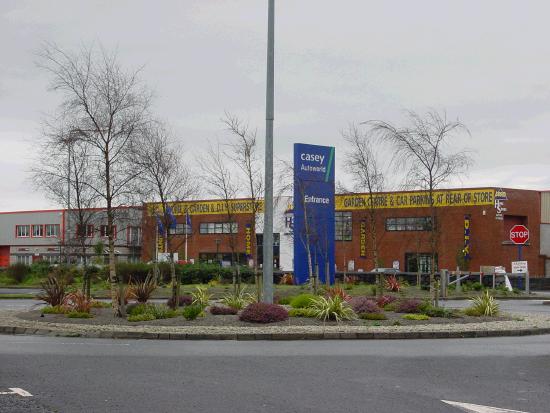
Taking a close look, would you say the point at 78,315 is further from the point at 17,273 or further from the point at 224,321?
the point at 17,273

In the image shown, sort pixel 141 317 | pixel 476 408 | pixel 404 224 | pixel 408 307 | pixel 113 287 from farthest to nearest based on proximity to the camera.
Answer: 1. pixel 404 224
2. pixel 408 307
3. pixel 113 287
4. pixel 141 317
5. pixel 476 408

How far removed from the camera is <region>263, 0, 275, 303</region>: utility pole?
19562mm

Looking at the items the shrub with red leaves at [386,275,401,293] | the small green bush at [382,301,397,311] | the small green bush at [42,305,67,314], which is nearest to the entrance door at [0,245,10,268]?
the shrub with red leaves at [386,275,401,293]

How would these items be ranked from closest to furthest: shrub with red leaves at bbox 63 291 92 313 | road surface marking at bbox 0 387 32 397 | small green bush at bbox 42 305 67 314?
road surface marking at bbox 0 387 32 397
shrub with red leaves at bbox 63 291 92 313
small green bush at bbox 42 305 67 314

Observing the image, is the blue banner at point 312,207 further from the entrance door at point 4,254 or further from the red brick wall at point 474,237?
the entrance door at point 4,254

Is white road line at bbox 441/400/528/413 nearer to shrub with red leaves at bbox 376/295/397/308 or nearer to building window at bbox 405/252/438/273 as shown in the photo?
shrub with red leaves at bbox 376/295/397/308

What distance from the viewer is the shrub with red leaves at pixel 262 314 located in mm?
18938

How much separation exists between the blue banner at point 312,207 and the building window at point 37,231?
68463mm

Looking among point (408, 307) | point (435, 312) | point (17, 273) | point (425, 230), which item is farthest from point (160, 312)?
point (425, 230)

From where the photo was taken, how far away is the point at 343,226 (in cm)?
7475

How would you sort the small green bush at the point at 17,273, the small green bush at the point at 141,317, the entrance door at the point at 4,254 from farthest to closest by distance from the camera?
1. the entrance door at the point at 4,254
2. the small green bush at the point at 17,273
3. the small green bush at the point at 141,317

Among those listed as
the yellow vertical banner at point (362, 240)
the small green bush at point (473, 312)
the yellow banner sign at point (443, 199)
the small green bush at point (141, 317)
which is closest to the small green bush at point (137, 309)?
the small green bush at point (141, 317)

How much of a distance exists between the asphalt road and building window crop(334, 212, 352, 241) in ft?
195

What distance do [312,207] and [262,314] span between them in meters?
22.7
